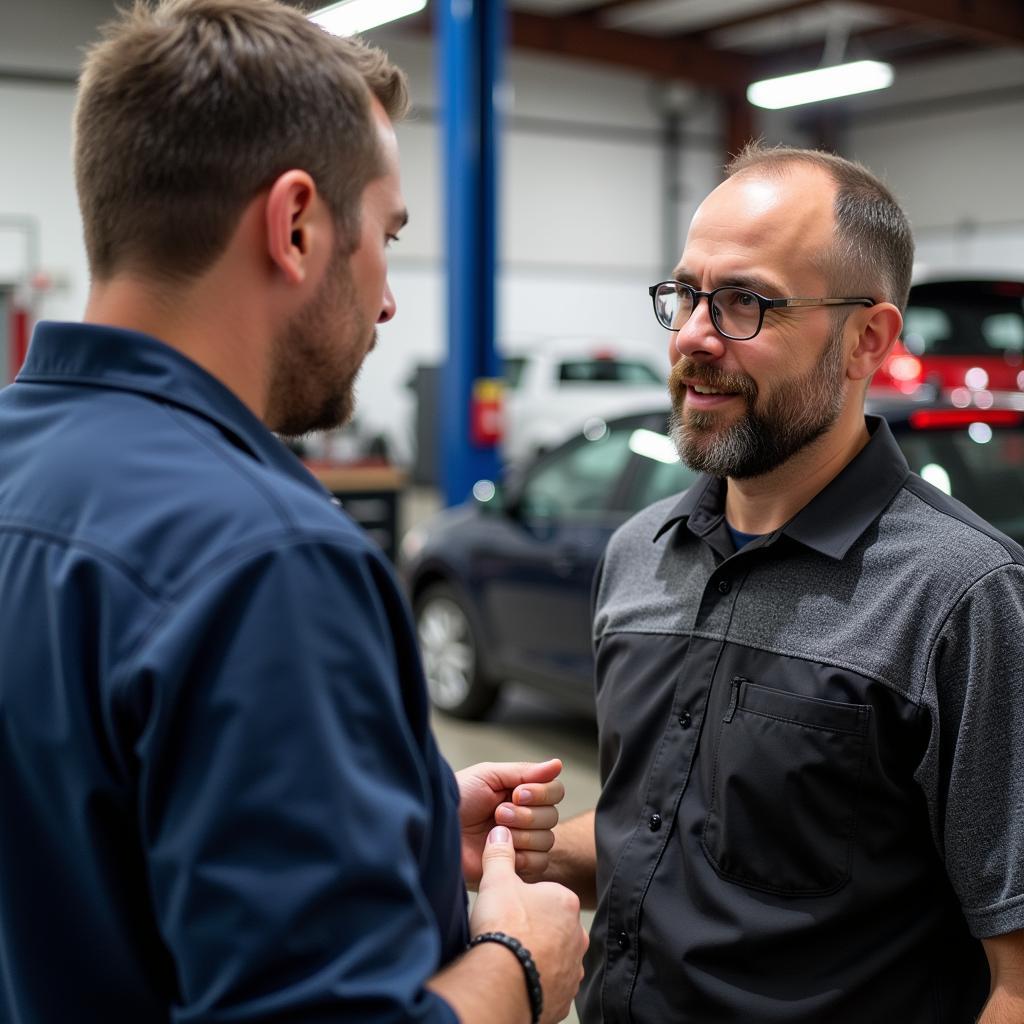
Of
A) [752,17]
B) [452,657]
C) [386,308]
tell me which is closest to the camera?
[386,308]

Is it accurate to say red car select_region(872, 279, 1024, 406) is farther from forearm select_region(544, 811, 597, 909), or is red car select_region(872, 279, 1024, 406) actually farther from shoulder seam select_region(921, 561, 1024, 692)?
shoulder seam select_region(921, 561, 1024, 692)

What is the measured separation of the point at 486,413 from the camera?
26.0 feet

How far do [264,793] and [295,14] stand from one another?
26.5 inches

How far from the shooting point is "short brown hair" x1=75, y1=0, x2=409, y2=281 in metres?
0.99

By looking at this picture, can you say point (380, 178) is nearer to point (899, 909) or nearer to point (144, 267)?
point (144, 267)

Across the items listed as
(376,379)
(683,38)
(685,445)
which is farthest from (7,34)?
(685,445)

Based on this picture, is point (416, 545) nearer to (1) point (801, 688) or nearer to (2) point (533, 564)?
(2) point (533, 564)

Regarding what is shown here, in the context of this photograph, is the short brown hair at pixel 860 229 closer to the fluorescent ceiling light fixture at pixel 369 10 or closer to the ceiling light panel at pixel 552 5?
the fluorescent ceiling light fixture at pixel 369 10

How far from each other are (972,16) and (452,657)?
413 inches

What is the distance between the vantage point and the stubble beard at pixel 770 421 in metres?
1.66

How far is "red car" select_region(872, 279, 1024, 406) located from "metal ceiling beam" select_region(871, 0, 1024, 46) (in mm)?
5120

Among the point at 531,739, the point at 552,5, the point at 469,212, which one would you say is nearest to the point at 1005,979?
the point at 531,739

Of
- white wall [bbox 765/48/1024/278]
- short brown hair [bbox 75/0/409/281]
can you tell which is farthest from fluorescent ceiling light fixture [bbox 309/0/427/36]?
white wall [bbox 765/48/1024/278]

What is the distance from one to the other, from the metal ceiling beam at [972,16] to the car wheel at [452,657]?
8865 millimetres
